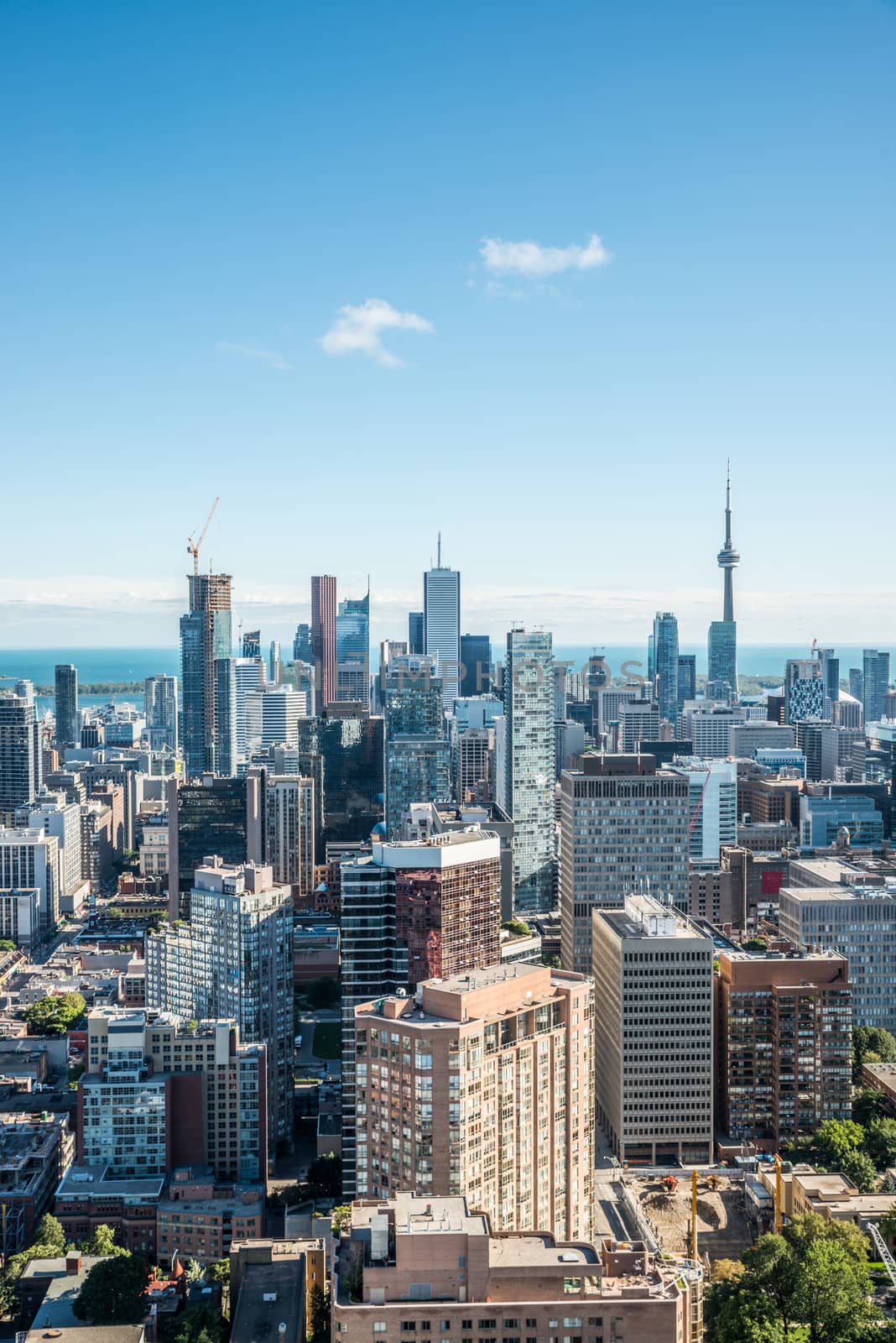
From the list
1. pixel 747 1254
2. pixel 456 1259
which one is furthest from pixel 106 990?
pixel 456 1259

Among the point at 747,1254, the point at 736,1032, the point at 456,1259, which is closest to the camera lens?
the point at 456,1259

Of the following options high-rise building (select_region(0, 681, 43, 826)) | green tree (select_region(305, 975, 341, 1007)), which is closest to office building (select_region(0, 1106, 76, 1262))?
green tree (select_region(305, 975, 341, 1007))

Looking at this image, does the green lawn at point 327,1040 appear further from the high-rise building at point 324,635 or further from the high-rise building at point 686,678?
the high-rise building at point 686,678

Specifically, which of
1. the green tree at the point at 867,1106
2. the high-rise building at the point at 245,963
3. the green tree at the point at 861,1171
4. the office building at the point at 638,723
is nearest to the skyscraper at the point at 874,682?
the office building at the point at 638,723

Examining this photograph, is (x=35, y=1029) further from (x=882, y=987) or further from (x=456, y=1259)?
(x=456, y=1259)

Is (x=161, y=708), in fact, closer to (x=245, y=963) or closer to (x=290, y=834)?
(x=290, y=834)

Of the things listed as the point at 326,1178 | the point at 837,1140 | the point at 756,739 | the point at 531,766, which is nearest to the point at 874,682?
the point at 756,739
